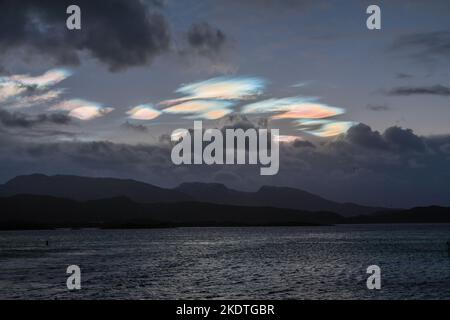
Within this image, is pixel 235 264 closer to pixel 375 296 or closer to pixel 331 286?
pixel 331 286

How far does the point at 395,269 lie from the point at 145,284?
148 feet

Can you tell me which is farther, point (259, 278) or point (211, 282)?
point (259, 278)

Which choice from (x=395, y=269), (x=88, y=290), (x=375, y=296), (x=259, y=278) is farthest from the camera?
(x=395, y=269)

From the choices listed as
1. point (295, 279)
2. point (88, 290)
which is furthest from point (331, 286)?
point (88, 290)

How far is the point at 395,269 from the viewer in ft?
280

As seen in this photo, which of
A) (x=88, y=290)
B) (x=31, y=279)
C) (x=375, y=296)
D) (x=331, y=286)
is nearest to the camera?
(x=375, y=296)

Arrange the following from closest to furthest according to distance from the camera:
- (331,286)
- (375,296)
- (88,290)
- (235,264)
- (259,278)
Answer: (375,296), (88,290), (331,286), (259,278), (235,264)

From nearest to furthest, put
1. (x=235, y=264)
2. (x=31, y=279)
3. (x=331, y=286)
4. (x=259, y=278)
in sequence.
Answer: (x=331, y=286), (x=31, y=279), (x=259, y=278), (x=235, y=264)

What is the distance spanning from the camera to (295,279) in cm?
7025
